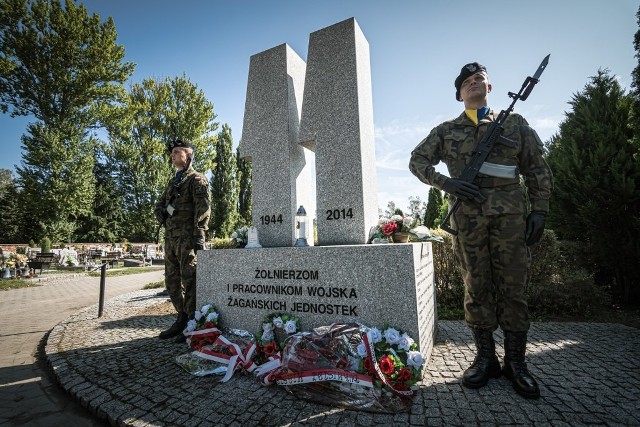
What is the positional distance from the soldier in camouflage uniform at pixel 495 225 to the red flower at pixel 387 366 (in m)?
0.73

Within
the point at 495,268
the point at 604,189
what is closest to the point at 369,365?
the point at 495,268

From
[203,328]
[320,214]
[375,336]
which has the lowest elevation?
[203,328]

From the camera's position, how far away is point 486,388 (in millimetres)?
2551

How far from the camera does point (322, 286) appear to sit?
308 centimetres

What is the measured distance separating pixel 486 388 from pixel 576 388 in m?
0.73

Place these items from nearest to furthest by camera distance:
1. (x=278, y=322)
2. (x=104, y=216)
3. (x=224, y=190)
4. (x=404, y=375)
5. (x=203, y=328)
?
(x=404, y=375) → (x=278, y=322) → (x=203, y=328) → (x=224, y=190) → (x=104, y=216)

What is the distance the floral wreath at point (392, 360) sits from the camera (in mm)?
2381

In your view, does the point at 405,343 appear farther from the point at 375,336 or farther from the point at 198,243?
the point at 198,243

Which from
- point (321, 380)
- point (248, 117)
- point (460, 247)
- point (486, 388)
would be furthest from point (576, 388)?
point (248, 117)

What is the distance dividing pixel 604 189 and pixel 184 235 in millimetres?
7906

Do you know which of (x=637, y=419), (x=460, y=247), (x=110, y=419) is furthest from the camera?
(x=460, y=247)

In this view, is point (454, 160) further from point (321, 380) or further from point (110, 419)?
point (110, 419)

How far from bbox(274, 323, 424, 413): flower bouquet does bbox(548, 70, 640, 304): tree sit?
595cm

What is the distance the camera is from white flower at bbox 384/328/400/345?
2541mm
